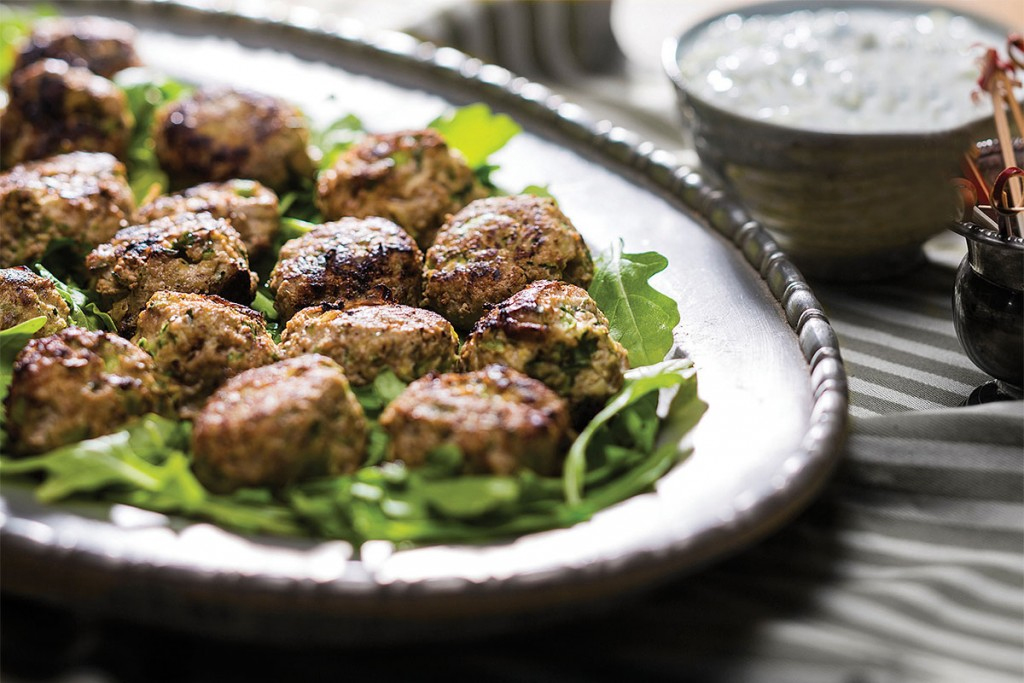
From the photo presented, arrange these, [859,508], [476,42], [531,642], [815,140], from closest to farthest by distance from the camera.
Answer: [531,642]
[859,508]
[815,140]
[476,42]

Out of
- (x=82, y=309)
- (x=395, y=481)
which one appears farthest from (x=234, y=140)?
(x=395, y=481)

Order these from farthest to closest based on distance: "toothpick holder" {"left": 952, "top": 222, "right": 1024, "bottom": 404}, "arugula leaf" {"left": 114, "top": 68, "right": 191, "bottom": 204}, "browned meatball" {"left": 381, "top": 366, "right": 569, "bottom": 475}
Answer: "arugula leaf" {"left": 114, "top": 68, "right": 191, "bottom": 204} < "toothpick holder" {"left": 952, "top": 222, "right": 1024, "bottom": 404} < "browned meatball" {"left": 381, "top": 366, "right": 569, "bottom": 475}

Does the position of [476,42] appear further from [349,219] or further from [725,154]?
[349,219]

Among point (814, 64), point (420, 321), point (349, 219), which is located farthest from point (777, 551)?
point (814, 64)

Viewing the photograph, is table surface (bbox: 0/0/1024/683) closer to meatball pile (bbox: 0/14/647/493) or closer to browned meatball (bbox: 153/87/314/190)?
meatball pile (bbox: 0/14/647/493)

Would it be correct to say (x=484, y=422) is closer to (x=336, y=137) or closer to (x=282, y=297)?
(x=282, y=297)

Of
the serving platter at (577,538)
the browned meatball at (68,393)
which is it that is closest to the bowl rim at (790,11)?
the serving platter at (577,538)

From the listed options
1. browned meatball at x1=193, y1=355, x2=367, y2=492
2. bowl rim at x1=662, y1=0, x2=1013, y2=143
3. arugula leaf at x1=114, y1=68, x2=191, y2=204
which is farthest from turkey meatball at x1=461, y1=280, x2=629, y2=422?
arugula leaf at x1=114, y1=68, x2=191, y2=204

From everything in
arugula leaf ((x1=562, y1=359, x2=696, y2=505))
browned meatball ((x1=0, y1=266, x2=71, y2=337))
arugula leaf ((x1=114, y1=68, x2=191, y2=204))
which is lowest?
arugula leaf ((x1=114, y1=68, x2=191, y2=204))
